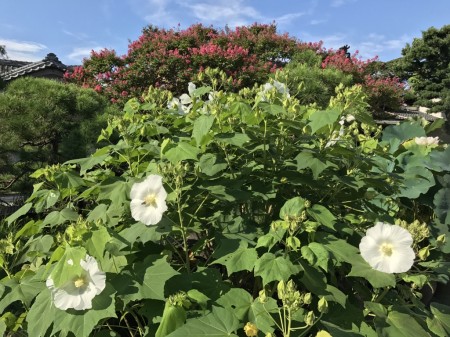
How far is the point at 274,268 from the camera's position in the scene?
1.14 m

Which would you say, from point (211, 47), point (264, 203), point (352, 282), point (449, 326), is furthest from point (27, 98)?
point (449, 326)

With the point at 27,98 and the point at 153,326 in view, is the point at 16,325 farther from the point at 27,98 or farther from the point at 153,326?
the point at 27,98

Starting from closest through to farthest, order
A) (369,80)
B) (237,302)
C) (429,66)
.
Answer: (237,302), (369,80), (429,66)

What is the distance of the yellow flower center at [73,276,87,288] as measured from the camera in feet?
3.56

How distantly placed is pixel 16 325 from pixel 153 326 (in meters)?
0.60

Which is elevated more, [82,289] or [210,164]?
[210,164]

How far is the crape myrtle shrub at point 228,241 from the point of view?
43.5 inches

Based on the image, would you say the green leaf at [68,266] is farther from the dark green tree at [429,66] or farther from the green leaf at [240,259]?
the dark green tree at [429,66]

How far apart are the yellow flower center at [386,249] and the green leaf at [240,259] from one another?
36 cm

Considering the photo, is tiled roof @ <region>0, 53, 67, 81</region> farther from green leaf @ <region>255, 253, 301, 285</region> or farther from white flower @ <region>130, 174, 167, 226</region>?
green leaf @ <region>255, 253, 301, 285</region>

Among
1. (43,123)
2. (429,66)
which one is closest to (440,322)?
(43,123)

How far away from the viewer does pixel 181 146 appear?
1.36 metres

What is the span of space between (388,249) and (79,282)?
33.5 inches

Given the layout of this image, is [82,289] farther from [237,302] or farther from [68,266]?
[237,302]
